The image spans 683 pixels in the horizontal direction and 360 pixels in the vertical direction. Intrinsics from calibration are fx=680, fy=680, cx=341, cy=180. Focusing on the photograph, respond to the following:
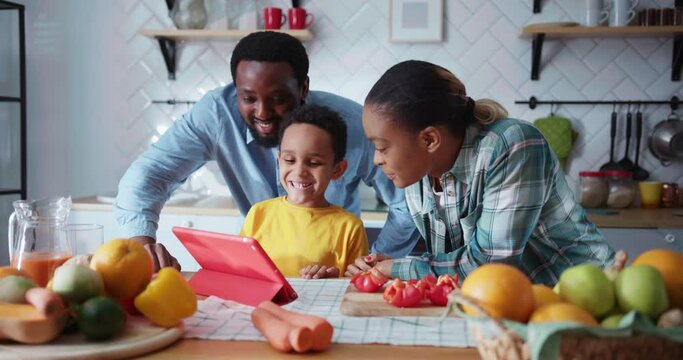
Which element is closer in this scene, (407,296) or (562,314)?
(562,314)

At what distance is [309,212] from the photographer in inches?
66.5

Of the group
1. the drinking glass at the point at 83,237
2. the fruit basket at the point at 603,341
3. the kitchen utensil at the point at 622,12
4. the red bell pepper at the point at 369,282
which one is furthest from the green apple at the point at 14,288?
the kitchen utensil at the point at 622,12

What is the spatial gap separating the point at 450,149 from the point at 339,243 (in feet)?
1.30

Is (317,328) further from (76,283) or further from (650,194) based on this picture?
(650,194)

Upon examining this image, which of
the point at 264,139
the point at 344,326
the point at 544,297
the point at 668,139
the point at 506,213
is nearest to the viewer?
the point at 544,297

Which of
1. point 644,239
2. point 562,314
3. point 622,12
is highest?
point 622,12

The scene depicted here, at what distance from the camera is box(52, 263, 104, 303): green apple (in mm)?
897

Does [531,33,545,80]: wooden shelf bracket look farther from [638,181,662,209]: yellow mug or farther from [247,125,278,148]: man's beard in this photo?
[247,125,278,148]: man's beard

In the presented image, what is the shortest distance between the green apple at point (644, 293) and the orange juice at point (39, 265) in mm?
835

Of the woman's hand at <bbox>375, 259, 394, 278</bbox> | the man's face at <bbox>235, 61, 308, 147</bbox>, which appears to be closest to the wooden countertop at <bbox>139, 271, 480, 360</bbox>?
the woman's hand at <bbox>375, 259, 394, 278</bbox>

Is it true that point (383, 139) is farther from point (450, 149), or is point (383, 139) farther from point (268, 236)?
point (268, 236)

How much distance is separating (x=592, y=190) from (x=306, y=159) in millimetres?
1628

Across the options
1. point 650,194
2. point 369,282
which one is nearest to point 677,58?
point 650,194

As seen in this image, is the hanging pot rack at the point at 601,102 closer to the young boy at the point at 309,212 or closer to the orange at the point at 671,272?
the young boy at the point at 309,212
